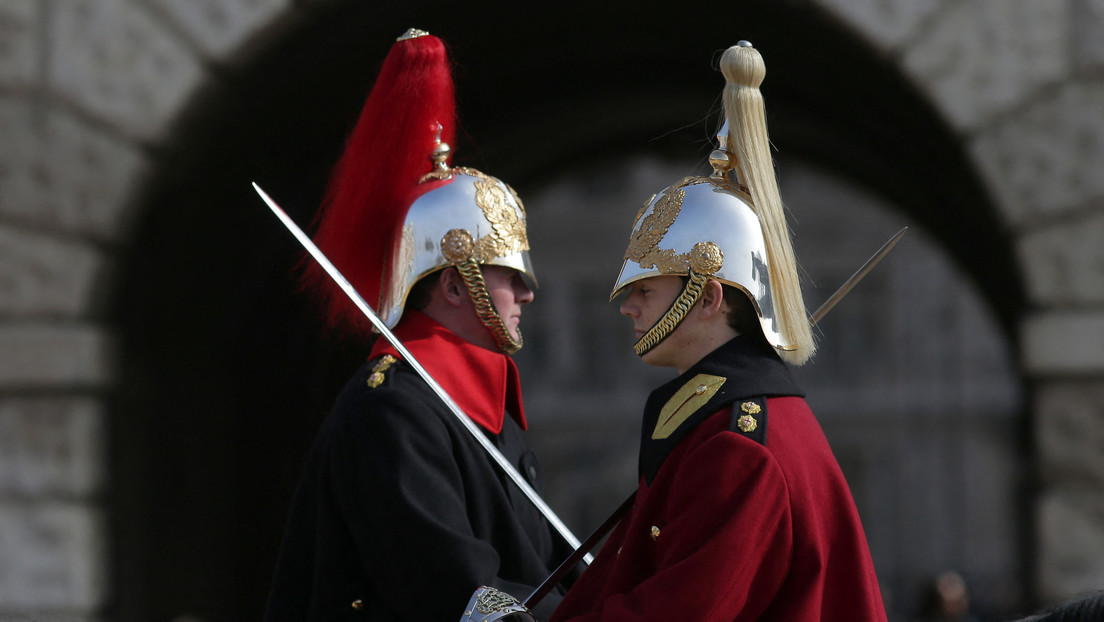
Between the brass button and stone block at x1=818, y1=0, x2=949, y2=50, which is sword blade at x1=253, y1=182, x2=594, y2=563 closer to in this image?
the brass button

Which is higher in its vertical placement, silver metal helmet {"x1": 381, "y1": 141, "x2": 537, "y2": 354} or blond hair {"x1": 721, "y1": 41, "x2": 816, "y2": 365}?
silver metal helmet {"x1": 381, "y1": 141, "x2": 537, "y2": 354}

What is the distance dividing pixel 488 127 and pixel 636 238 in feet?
18.9

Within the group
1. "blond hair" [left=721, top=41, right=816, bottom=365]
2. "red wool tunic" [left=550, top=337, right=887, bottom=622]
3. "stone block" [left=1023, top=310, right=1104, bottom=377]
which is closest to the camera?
"red wool tunic" [left=550, top=337, right=887, bottom=622]

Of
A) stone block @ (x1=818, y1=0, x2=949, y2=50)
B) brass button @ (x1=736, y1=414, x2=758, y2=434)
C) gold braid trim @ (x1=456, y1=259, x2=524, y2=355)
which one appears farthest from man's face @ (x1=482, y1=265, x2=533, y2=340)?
stone block @ (x1=818, y1=0, x2=949, y2=50)

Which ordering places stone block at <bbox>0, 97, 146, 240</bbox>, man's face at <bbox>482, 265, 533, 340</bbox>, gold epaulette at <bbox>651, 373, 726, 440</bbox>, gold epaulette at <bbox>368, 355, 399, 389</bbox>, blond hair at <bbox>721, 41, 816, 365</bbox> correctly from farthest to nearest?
stone block at <bbox>0, 97, 146, 240</bbox>
man's face at <bbox>482, 265, 533, 340</bbox>
gold epaulette at <bbox>368, 355, 399, 389</bbox>
blond hair at <bbox>721, 41, 816, 365</bbox>
gold epaulette at <bbox>651, 373, 726, 440</bbox>

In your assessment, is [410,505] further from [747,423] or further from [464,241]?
[747,423]

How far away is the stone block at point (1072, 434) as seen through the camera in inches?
233

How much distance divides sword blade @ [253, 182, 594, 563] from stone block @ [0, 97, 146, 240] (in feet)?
7.29

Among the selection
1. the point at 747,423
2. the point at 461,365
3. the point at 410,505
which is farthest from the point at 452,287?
the point at 747,423

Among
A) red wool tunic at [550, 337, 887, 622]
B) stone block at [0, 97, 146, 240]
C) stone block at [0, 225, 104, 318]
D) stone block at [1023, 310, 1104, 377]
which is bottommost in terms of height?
stone block at [1023, 310, 1104, 377]

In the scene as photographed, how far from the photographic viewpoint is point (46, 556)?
20.5 ft

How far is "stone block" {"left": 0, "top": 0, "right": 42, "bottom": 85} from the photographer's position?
20.4 ft

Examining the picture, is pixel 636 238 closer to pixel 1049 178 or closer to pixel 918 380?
pixel 1049 178

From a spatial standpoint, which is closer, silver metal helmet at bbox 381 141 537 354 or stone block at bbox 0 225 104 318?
silver metal helmet at bbox 381 141 537 354
